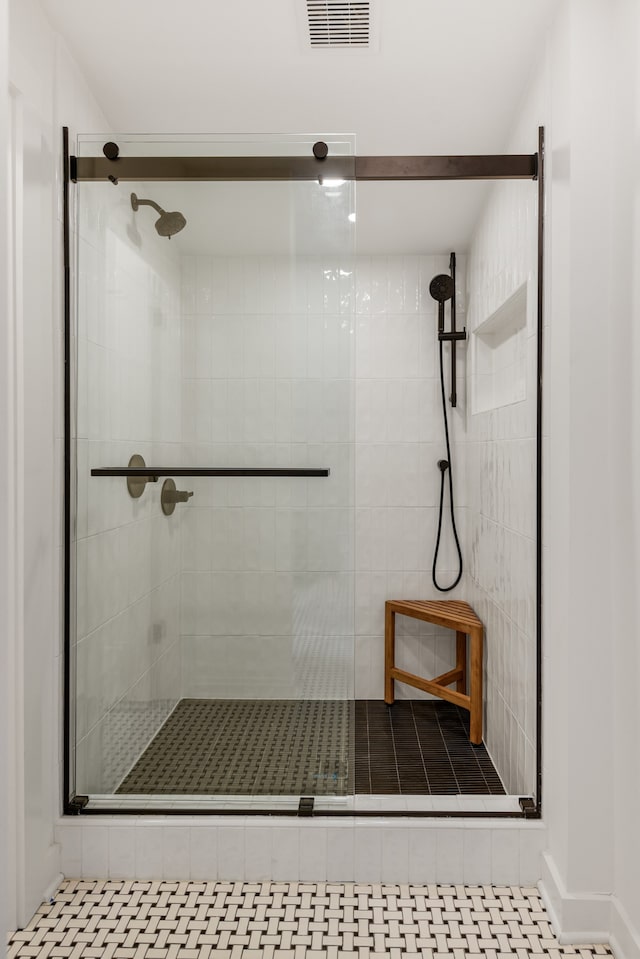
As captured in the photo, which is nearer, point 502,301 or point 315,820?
point 315,820

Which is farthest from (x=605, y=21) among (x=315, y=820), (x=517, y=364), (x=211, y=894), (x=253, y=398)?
(x=211, y=894)

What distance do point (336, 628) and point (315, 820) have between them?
54cm

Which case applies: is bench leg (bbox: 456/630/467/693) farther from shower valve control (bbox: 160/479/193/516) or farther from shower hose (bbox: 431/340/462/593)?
shower valve control (bbox: 160/479/193/516)

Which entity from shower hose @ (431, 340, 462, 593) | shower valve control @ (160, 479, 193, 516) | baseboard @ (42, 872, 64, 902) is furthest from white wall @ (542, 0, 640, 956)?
shower hose @ (431, 340, 462, 593)

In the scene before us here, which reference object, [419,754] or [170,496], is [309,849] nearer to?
[419,754]

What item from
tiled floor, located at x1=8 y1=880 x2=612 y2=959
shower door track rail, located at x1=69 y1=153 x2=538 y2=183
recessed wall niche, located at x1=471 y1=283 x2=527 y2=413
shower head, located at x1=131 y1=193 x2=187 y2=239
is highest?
shower door track rail, located at x1=69 y1=153 x2=538 y2=183

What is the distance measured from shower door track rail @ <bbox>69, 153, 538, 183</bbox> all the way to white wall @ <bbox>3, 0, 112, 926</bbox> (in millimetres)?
142

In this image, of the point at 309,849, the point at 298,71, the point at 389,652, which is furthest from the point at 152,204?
the point at 389,652

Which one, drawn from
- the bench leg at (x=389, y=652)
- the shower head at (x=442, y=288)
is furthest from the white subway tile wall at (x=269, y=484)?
the shower head at (x=442, y=288)

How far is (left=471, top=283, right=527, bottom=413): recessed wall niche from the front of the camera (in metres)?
2.30

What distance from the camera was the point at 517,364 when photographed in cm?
239

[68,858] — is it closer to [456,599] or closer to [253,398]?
[253,398]

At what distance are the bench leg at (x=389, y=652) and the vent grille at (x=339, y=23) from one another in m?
2.31

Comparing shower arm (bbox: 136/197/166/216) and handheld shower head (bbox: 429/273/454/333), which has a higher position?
handheld shower head (bbox: 429/273/454/333)
